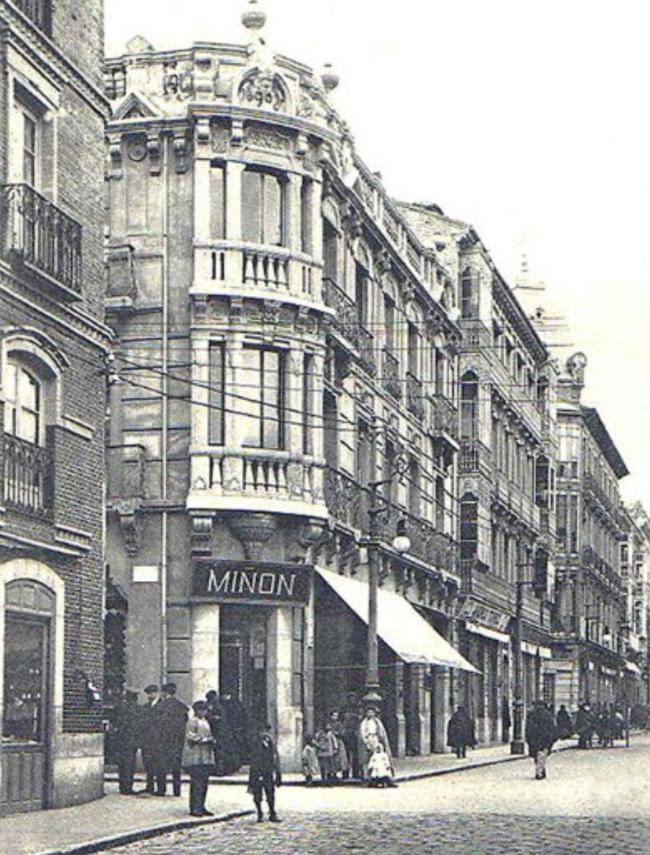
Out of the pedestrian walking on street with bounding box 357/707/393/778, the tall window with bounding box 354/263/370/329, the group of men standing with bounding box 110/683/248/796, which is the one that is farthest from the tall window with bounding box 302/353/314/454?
the group of men standing with bounding box 110/683/248/796

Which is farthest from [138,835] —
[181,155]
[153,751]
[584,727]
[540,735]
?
[584,727]

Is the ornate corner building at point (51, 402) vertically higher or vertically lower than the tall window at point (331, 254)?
lower

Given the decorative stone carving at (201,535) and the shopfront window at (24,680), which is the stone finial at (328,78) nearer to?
the decorative stone carving at (201,535)

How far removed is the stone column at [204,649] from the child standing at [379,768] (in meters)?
4.49

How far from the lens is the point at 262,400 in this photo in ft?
107

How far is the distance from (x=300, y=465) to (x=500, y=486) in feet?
77.5

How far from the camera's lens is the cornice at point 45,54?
20531 mm

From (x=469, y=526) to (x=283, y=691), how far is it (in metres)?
19.0

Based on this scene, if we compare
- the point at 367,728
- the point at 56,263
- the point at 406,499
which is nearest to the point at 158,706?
the point at 367,728

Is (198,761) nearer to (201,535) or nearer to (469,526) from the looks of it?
(201,535)

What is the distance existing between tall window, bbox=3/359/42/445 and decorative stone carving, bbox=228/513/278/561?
1069 centimetres

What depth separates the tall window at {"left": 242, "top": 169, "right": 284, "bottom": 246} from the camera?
108 ft

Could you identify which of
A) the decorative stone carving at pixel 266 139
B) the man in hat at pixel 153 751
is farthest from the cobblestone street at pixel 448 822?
the decorative stone carving at pixel 266 139

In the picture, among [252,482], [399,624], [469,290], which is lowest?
[399,624]
